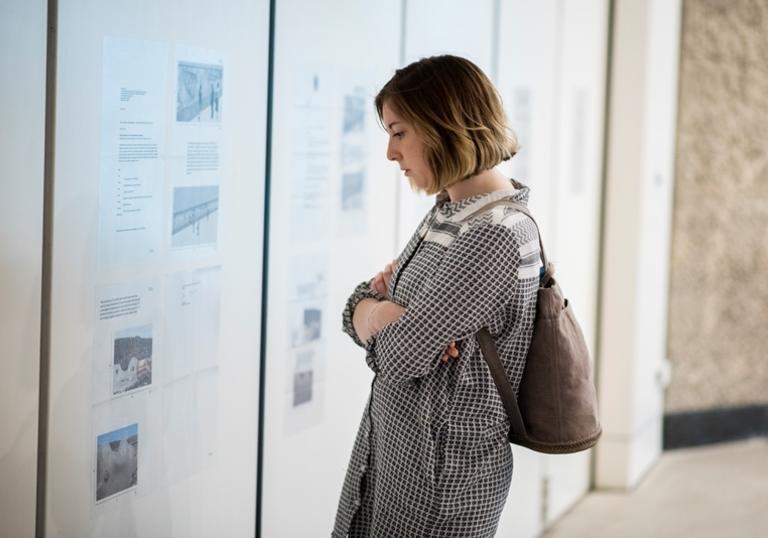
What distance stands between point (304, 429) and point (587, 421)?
917mm

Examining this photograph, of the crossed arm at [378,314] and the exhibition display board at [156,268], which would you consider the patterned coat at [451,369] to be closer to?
the crossed arm at [378,314]

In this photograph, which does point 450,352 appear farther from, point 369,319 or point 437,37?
point 437,37

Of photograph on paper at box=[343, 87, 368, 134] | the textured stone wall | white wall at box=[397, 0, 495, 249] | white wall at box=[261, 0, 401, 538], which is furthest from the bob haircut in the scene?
the textured stone wall

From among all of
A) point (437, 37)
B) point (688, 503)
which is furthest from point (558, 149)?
point (688, 503)

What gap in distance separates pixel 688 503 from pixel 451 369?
3185 millimetres

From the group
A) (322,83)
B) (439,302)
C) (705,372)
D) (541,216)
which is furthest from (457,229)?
(705,372)

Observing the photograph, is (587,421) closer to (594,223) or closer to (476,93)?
(476,93)

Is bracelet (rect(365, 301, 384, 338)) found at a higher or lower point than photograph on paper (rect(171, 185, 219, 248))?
lower

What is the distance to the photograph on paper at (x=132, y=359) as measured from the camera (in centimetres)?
217

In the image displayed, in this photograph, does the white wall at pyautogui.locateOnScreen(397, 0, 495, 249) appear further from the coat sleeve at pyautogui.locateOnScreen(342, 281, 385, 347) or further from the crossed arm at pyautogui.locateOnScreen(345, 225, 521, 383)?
the crossed arm at pyautogui.locateOnScreen(345, 225, 521, 383)

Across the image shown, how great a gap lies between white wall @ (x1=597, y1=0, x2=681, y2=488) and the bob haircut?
9.59 ft

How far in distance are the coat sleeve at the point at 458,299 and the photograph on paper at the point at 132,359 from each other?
53cm

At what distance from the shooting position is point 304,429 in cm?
288

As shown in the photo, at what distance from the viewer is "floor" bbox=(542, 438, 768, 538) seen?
4.57 m
